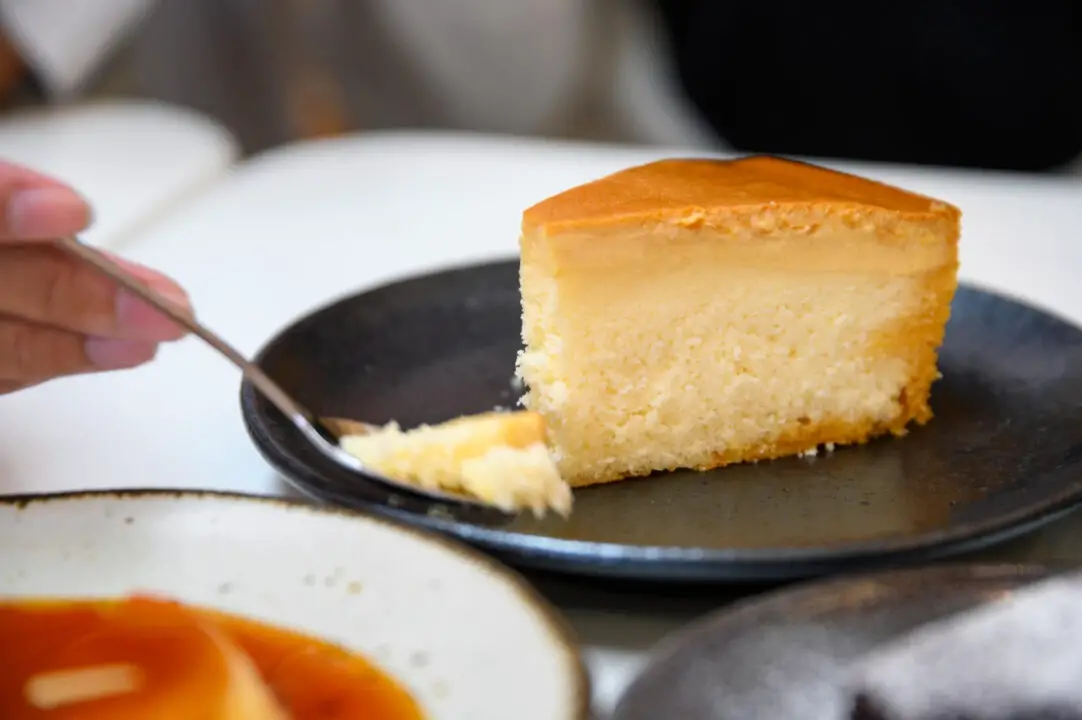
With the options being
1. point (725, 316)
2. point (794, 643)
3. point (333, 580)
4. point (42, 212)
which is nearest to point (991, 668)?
point (794, 643)

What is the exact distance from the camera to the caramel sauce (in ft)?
2.14

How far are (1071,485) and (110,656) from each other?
70cm

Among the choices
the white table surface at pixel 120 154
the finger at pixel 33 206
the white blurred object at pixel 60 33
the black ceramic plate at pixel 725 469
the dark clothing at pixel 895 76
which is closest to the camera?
the black ceramic plate at pixel 725 469

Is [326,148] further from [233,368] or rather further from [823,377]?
[823,377]

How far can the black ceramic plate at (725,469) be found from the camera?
2.59 feet

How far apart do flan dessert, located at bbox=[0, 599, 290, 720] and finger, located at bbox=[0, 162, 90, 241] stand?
312mm

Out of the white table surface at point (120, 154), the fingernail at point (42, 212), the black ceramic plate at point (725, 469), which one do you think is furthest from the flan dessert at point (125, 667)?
the white table surface at point (120, 154)

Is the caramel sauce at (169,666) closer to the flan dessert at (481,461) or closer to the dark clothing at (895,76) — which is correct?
the flan dessert at (481,461)

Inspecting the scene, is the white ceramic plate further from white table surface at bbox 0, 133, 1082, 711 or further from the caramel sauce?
white table surface at bbox 0, 133, 1082, 711

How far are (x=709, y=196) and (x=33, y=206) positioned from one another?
612 mm

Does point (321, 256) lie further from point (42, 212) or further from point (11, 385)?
point (42, 212)

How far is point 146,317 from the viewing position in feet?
3.35

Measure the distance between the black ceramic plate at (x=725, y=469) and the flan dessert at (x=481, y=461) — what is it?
3cm

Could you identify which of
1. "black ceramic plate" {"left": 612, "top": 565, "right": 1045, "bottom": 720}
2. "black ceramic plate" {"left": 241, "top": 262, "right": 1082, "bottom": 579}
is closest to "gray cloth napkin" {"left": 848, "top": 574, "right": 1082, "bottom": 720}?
"black ceramic plate" {"left": 612, "top": 565, "right": 1045, "bottom": 720}
